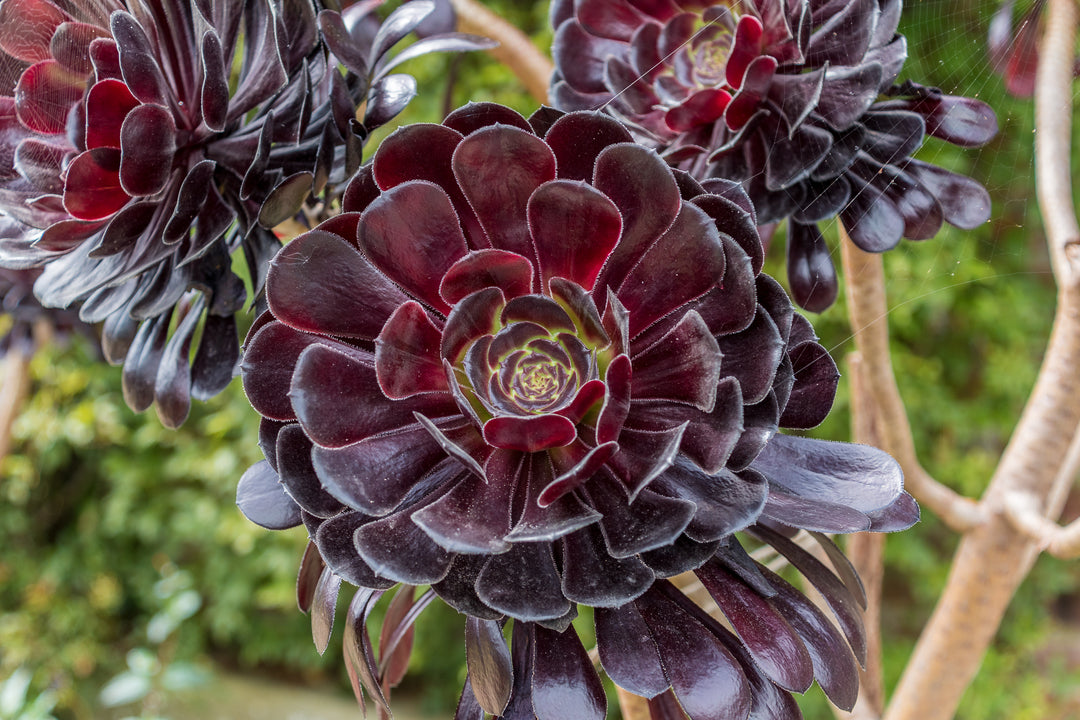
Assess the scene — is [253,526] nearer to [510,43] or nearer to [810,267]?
[510,43]

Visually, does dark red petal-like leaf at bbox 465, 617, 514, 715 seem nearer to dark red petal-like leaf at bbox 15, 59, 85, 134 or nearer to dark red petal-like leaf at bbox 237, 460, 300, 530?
dark red petal-like leaf at bbox 237, 460, 300, 530

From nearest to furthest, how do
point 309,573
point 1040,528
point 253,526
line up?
1. point 309,573
2. point 1040,528
3. point 253,526

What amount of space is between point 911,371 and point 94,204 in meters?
1.39

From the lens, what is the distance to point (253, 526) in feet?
5.02

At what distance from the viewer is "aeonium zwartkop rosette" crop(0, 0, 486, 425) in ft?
1.16

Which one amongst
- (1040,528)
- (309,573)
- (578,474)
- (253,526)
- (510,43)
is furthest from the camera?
(253,526)

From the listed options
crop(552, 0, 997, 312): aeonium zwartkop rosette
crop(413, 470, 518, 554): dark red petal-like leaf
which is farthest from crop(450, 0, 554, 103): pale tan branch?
crop(413, 470, 518, 554): dark red petal-like leaf

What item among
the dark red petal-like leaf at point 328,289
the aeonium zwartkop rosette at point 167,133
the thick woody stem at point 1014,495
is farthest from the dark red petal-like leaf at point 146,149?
the thick woody stem at point 1014,495

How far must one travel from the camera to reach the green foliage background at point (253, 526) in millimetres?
1437

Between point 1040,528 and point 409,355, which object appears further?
point 1040,528

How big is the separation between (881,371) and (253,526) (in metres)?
1.27

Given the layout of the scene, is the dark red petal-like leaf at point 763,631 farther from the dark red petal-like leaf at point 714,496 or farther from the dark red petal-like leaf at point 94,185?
the dark red petal-like leaf at point 94,185

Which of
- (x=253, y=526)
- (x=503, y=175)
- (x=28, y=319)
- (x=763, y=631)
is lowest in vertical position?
(x=253, y=526)

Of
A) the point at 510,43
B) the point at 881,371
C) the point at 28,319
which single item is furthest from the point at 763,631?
the point at 28,319
